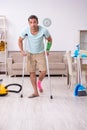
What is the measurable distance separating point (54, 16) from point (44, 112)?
244 inches

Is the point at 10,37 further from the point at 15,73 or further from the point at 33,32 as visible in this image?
the point at 33,32

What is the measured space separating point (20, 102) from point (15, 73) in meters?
4.07

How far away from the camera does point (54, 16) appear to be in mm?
9414

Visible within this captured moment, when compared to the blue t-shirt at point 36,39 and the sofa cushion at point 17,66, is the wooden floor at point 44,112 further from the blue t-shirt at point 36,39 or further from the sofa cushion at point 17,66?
the sofa cushion at point 17,66

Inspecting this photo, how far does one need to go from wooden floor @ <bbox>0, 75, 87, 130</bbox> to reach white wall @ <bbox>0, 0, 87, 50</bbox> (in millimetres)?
4571

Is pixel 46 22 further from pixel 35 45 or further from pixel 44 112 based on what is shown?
pixel 44 112

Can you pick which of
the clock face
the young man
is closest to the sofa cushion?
the clock face

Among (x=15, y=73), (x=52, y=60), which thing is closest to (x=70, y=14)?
(x=52, y=60)

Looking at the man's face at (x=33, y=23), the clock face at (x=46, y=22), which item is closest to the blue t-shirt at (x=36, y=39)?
the man's face at (x=33, y=23)

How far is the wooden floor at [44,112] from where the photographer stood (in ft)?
9.93

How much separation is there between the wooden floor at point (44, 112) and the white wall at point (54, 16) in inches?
180

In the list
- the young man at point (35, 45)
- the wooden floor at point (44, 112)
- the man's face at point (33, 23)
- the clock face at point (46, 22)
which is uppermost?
the clock face at point (46, 22)

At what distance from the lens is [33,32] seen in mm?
4785

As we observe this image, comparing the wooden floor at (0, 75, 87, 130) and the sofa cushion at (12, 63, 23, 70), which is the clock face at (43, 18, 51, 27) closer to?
the sofa cushion at (12, 63, 23, 70)
